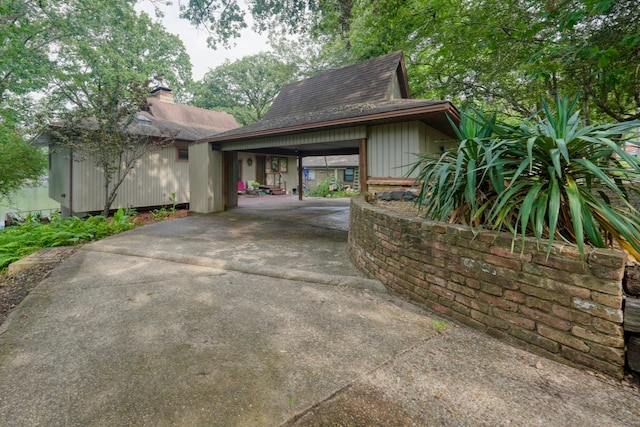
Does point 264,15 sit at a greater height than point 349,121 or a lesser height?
greater

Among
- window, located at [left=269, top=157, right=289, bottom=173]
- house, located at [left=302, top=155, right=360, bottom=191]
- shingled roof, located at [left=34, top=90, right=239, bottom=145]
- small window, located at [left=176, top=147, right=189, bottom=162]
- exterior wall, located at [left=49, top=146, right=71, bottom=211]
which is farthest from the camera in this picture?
house, located at [left=302, top=155, right=360, bottom=191]

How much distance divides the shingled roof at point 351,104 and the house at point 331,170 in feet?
42.9

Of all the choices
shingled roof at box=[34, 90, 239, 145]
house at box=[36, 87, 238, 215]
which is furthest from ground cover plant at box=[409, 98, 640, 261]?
shingled roof at box=[34, 90, 239, 145]

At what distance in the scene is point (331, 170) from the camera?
2500cm

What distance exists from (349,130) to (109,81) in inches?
408

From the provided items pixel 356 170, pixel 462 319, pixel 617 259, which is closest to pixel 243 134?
pixel 462 319

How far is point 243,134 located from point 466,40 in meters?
6.98

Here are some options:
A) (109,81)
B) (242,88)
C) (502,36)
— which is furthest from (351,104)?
(242,88)

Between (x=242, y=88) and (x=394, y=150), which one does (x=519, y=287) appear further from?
(x=242, y=88)

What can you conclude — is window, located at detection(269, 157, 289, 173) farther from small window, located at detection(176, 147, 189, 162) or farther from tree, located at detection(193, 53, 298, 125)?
tree, located at detection(193, 53, 298, 125)

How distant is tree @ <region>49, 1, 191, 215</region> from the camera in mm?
7375

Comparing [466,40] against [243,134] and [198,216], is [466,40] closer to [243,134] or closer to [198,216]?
[243,134]

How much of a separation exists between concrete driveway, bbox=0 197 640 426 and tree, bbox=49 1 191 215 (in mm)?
5353

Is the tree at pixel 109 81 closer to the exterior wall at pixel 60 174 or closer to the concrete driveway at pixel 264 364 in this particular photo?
the exterior wall at pixel 60 174
